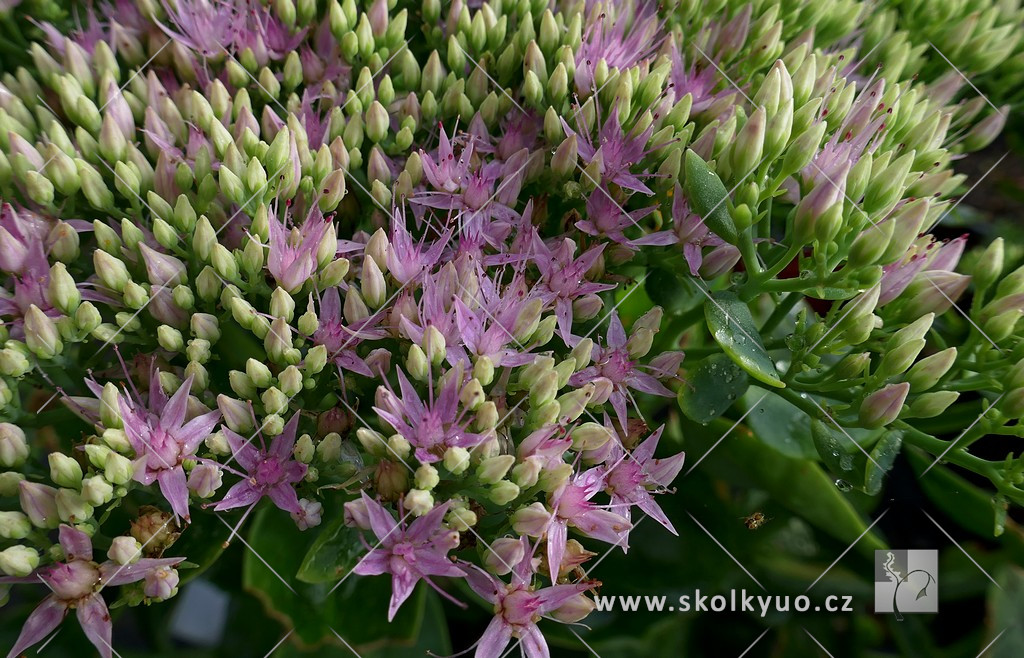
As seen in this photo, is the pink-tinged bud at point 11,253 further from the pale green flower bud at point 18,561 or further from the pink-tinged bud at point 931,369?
the pink-tinged bud at point 931,369

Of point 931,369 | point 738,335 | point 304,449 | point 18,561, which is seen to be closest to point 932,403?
point 931,369

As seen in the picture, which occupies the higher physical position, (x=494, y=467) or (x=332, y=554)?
(x=494, y=467)

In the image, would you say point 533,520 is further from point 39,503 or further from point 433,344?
point 39,503

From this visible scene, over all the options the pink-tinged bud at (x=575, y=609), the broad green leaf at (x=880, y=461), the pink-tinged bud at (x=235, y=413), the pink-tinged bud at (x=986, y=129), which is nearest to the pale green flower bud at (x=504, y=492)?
the pink-tinged bud at (x=575, y=609)

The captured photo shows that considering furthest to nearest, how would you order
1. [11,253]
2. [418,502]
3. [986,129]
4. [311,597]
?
[986,129], [311,597], [11,253], [418,502]

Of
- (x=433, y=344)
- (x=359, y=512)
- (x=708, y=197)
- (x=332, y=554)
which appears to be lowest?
(x=332, y=554)

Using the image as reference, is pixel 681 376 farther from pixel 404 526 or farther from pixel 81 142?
pixel 81 142

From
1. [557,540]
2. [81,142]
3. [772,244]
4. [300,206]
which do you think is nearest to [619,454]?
[557,540]

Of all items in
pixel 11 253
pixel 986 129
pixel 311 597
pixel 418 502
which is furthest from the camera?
pixel 986 129
